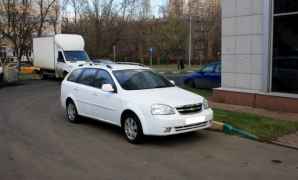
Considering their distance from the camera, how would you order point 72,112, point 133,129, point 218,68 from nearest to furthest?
point 133,129 < point 72,112 < point 218,68

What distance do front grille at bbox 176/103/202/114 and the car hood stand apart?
0.07 m

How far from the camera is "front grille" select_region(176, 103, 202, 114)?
7273mm

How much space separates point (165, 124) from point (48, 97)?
1017 cm

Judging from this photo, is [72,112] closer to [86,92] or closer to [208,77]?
[86,92]

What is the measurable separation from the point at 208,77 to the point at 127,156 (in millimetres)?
10529

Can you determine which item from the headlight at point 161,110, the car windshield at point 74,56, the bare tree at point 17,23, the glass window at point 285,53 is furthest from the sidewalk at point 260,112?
the bare tree at point 17,23

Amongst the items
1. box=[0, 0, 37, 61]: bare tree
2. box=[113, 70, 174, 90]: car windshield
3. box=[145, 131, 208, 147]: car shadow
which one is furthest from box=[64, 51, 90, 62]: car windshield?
box=[145, 131, 208, 147]: car shadow

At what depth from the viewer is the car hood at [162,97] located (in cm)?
730

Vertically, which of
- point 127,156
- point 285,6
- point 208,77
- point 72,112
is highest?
point 285,6

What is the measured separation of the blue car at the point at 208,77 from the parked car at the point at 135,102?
7.49 metres

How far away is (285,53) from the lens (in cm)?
1038

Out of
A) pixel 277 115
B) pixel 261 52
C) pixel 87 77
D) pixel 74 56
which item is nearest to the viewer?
pixel 87 77

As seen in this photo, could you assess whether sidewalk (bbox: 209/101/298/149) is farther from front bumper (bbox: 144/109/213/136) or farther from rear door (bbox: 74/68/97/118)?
rear door (bbox: 74/68/97/118)

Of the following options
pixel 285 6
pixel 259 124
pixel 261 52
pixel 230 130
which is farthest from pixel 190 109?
pixel 285 6
